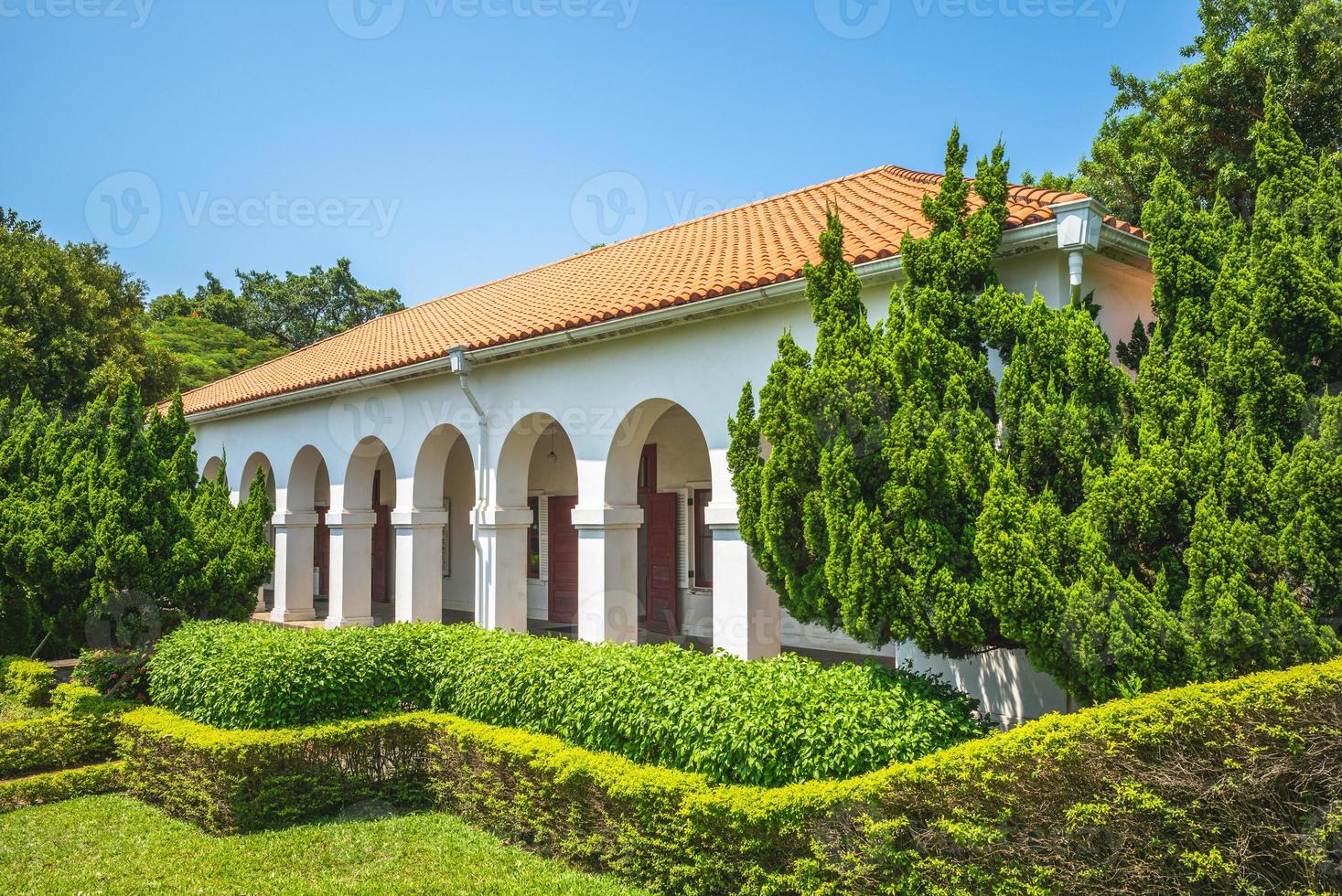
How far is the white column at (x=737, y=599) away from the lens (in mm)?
8242

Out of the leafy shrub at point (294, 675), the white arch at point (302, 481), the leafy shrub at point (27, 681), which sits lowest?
the leafy shrub at point (27, 681)

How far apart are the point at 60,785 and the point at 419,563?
5.63 m

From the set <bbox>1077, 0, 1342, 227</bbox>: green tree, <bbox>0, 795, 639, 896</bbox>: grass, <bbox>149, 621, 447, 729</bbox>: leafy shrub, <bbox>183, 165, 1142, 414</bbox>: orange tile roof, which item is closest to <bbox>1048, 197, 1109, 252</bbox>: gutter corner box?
<bbox>183, 165, 1142, 414</bbox>: orange tile roof

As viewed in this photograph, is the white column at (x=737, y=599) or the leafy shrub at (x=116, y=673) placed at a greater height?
the white column at (x=737, y=599)

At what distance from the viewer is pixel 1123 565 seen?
5.11 meters

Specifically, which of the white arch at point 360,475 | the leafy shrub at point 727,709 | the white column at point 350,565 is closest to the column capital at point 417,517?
the white arch at point 360,475

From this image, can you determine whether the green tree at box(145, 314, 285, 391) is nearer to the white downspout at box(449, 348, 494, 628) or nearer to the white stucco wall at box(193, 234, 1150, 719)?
the white stucco wall at box(193, 234, 1150, 719)

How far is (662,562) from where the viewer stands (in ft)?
48.5

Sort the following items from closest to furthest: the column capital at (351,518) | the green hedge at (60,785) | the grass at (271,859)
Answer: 1. the grass at (271,859)
2. the green hedge at (60,785)
3. the column capital at (351,518)

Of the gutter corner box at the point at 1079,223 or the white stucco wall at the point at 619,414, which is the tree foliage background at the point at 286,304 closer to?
the white stucco wall at the point at 619,414

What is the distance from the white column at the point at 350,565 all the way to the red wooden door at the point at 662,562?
4464 mm

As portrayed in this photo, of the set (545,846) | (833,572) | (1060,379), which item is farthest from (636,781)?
(1060,379)

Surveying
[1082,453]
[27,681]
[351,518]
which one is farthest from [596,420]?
[27,681]

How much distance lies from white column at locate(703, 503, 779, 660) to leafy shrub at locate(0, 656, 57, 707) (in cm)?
695
